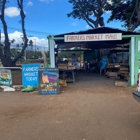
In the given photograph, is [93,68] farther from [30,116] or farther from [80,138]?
[80,138]

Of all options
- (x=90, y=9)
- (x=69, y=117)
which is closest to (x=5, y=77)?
(x=69, y=117)

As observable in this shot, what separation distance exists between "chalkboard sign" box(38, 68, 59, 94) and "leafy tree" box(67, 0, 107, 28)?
14.5 metres

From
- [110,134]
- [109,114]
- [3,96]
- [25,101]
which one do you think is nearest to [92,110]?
[109,114]

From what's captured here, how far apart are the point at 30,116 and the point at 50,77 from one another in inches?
117

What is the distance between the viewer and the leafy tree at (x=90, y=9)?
21.3m

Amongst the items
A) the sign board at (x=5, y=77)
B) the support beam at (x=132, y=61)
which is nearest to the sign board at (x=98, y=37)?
the support beam at (x=132, y=61)

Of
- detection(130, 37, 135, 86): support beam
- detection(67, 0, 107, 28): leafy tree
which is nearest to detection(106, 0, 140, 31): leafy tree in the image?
detection(67, 0, 107, 28): leafy tree

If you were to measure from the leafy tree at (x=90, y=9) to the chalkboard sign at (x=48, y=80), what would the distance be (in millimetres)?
14500

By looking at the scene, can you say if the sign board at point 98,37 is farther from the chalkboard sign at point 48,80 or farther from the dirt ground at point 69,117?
the dirt ground at point 69,117

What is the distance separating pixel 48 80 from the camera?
8164 millimetres

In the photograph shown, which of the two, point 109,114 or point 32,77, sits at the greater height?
point 32,77

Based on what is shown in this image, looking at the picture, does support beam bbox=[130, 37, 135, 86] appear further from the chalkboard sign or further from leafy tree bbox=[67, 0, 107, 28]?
leafy tree bbox=[67, 0, 107, 28]

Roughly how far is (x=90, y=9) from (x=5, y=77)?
50.2 feet

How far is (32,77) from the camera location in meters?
9.11
